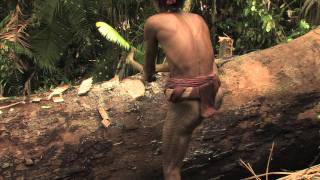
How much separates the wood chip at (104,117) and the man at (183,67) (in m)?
0.79

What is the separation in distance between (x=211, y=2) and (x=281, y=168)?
10.1ft

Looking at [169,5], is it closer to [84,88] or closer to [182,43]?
[182,43]

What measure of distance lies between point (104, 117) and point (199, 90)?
116cm

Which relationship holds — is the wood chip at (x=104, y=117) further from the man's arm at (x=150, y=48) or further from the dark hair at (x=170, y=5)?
the dark hair at (x=170, y=5)

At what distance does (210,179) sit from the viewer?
4680 millimetres

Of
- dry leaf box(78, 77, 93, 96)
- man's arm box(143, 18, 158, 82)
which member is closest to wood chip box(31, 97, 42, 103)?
dry leaf box(78, 77, 93, 96)

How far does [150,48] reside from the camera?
3.64 m

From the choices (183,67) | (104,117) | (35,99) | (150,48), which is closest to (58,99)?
(35,99)

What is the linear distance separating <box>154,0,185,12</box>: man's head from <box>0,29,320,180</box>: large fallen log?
3.82 feet

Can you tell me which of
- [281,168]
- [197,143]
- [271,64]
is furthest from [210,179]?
[271,64]

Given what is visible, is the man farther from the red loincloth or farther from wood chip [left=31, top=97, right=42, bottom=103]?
wood chip [left=31, top=97, right=42, bottom=103]

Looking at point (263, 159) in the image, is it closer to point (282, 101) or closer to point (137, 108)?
point (282, 101)

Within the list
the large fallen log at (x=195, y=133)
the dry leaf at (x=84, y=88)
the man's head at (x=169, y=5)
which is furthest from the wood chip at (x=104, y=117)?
the man's head at (x=169, y=5)

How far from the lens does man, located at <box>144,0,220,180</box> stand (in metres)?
3.47
